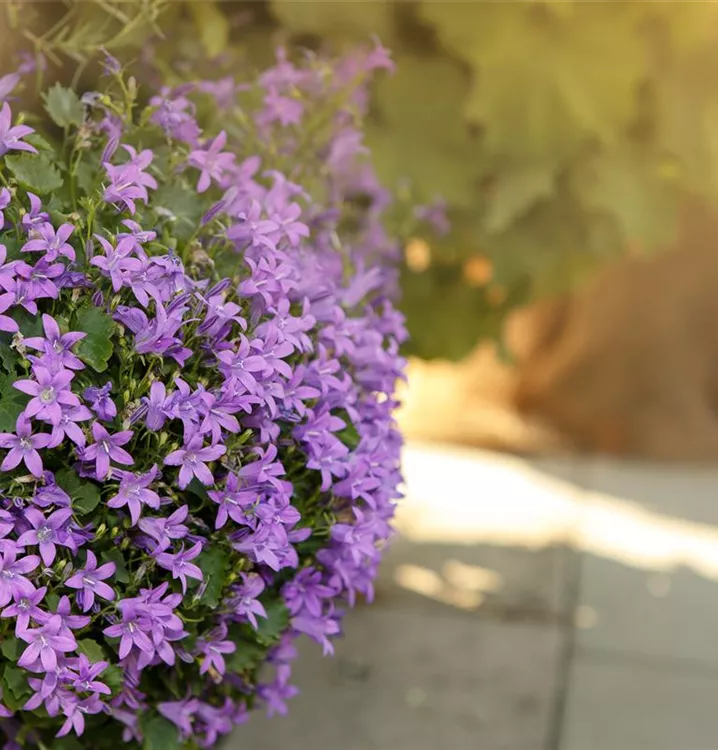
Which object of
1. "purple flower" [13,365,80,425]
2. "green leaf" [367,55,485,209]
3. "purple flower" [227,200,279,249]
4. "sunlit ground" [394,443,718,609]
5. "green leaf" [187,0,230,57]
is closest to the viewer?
"purple flower" [13,365,80,425]

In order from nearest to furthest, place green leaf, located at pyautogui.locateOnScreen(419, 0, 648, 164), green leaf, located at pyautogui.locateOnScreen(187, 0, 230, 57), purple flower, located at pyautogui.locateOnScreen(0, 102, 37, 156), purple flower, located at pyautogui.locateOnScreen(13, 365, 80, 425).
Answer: purple flower, located at pyautogui.locateOnScreen(13, 365, 80, 425) → purple flower, located at pyautogui.locateOnScreen(0, 102, 37, 156) → green leaf, located at pyautogui.locateOnScreen(187, 0, 230, 57) → green leaf, located at pyautogui.locateOnScreen(419, 0, 648, 164)

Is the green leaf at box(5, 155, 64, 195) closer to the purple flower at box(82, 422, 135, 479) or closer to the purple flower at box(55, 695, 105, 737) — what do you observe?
the purple flower at box(82, 422, 135, 479)

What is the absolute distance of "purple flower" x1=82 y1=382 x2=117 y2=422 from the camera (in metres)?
1.72

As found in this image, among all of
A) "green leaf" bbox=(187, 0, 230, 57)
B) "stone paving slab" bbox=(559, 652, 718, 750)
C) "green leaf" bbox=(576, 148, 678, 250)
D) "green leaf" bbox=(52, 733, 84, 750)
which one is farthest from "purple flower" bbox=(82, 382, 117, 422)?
"green leaf" bbox=(576, 148, 678, 250)

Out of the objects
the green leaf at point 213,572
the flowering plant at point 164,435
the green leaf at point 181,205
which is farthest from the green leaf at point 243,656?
the green leaf at point 181,205

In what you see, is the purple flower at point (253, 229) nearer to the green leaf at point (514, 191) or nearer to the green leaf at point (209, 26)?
the green leaf at point (209, 26)

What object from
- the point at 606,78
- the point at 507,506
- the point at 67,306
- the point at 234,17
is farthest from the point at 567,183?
the point at 67,306

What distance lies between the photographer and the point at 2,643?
→ 1.77 m

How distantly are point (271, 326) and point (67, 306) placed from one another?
357mm

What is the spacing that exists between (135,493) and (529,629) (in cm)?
217

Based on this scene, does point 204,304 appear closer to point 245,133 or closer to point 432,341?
point 245,133

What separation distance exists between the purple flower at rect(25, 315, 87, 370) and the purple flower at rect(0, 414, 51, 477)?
11 cm

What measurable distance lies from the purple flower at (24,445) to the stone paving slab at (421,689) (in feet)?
5.01

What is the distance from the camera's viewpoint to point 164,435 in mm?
1773
